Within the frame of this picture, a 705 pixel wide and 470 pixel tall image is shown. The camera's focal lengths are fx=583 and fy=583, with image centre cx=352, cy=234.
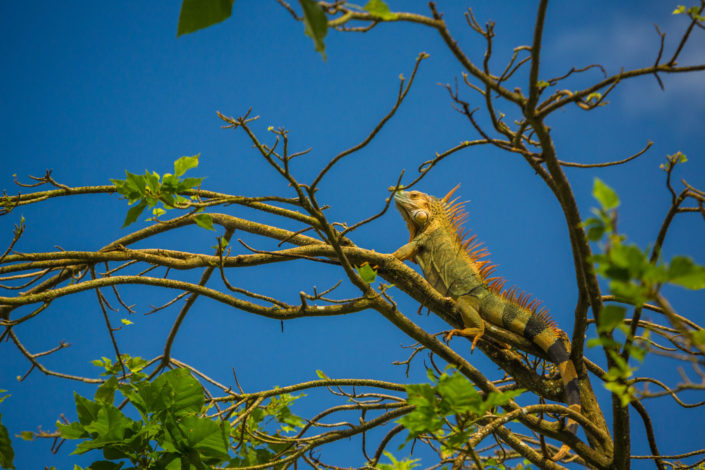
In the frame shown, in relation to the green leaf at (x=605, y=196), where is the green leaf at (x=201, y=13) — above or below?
above

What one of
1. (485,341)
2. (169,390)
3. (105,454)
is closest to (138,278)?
(169,390)

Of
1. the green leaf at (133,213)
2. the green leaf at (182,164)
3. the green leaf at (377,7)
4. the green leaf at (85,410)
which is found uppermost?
the green leaf at (182,164)

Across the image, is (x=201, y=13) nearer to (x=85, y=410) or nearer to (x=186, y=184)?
(x=186, y=184)

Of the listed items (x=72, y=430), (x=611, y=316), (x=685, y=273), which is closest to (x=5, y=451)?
(x=72, y=430)

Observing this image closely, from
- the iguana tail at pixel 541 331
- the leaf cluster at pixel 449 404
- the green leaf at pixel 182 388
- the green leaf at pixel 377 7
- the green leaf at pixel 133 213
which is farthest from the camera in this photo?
the iguana tail at pixel 541 331

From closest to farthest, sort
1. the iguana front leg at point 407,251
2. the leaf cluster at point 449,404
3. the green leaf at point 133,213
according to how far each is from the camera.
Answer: the leaf cluster at point 449,404, the green leaf at point 133,213, the iguana front leg at point 407,251

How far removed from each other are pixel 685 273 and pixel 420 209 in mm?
2659

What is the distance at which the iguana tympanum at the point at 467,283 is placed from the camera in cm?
263

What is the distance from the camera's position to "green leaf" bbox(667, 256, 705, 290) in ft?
2.73

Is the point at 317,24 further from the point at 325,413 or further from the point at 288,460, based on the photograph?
the point at 325,413

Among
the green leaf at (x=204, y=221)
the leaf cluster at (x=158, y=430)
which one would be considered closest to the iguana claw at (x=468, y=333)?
the leaf cluster at (x=158, y=430)

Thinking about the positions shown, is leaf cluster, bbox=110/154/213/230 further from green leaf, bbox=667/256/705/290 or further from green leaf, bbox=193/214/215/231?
green leaf, bbox=667/256/705/290

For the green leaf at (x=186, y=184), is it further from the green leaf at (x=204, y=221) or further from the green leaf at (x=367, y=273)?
the green leaf at (x=367, y=273)

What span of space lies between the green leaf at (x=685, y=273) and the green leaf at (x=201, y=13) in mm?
729
